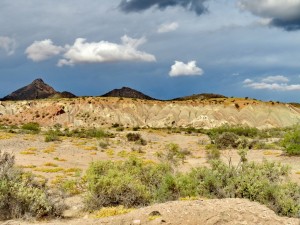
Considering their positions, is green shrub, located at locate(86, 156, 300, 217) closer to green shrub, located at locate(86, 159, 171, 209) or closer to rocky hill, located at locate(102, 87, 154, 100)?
green shrub, located at locate(86, 159, 171, 209)

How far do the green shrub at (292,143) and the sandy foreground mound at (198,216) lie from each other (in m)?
25.3

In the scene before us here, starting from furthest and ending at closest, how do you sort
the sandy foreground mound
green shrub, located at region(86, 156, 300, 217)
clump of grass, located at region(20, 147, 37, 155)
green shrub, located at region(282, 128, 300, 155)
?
clump of grass, located at region(20, 147, 37, 155), green shrub, located at region(282, 128, 300, 155), green shrub, located at region(86, 156, 300, 217), the sandy foreground mound

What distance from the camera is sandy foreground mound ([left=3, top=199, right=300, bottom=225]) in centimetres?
997

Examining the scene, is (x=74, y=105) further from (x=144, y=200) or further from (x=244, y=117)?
(x=144, y=200)

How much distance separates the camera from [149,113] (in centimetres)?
12119

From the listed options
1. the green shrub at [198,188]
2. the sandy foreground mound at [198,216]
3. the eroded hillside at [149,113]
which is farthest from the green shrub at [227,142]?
the eroded hillside at [149,113]

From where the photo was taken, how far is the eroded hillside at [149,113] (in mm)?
111375

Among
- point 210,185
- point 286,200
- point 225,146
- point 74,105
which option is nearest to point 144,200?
point 210,185

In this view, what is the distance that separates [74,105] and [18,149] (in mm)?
78698

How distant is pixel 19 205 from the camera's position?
12602 millimetres

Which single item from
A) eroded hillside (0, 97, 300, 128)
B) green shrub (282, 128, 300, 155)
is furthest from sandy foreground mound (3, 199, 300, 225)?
eroded hillside (0, 97, 300, 128)

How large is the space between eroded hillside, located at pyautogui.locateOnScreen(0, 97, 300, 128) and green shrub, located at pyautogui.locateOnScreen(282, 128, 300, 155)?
2939 inches

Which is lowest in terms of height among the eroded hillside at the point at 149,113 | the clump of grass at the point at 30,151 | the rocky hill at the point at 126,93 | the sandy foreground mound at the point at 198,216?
the clump of grass at the point at 30,151

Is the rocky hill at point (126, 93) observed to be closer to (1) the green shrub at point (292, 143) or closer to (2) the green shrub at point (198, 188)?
(1) the green shrub at point (292, 143)
